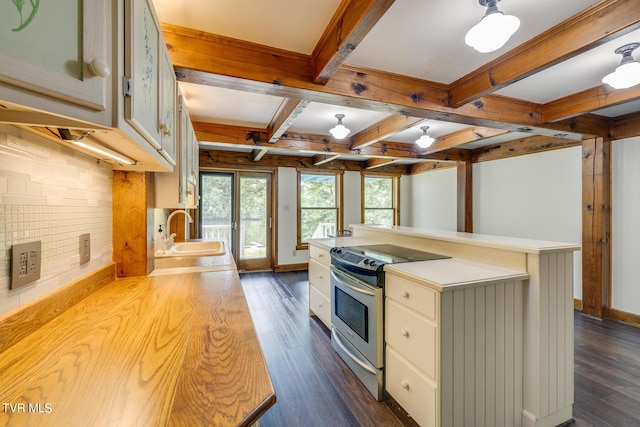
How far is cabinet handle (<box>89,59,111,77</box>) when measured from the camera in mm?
608

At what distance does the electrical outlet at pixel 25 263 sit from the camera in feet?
2.79

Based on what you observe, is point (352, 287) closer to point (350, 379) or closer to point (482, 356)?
point (350, 379)

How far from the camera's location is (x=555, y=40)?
1624 mm

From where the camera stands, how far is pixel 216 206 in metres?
5.23

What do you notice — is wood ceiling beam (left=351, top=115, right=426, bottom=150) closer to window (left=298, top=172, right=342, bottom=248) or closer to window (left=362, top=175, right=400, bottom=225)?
window (left=298, top=172, right=342, bottom=248)

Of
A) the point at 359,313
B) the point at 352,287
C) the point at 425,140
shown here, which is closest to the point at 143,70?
the point at 352,287

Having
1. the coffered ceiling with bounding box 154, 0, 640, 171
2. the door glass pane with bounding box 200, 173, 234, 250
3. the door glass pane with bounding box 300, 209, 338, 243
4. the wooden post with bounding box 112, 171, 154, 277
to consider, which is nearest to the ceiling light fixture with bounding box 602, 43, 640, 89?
the coffered ceiling with bounding box 154, 0, 640, 171

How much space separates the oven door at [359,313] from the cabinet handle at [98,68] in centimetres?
171

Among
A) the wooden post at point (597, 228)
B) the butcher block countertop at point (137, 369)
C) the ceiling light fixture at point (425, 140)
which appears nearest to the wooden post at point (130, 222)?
the butcher block countertop at point (137, 369)

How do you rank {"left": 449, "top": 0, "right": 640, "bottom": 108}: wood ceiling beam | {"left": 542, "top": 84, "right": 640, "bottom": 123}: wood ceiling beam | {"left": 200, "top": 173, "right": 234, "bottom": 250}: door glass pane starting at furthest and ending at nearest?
{"left": 200, "top": 173, "right": 234, "bottom": 250}: door glass pane → {"left": 542, "top": 84, "right": 640, "bottom": 123}: wood ceiling beam → {"left": 449, "top": 0, "right": 640, "bottom": 108}: wood ceiling beam

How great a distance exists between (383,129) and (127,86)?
119 inches

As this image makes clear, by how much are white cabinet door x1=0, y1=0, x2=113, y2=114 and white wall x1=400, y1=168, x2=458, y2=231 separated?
5777 mm

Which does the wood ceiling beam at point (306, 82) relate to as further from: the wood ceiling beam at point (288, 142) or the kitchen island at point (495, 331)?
the wood ceiling beam at point (288, 142)

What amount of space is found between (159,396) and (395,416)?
63.5 inches
